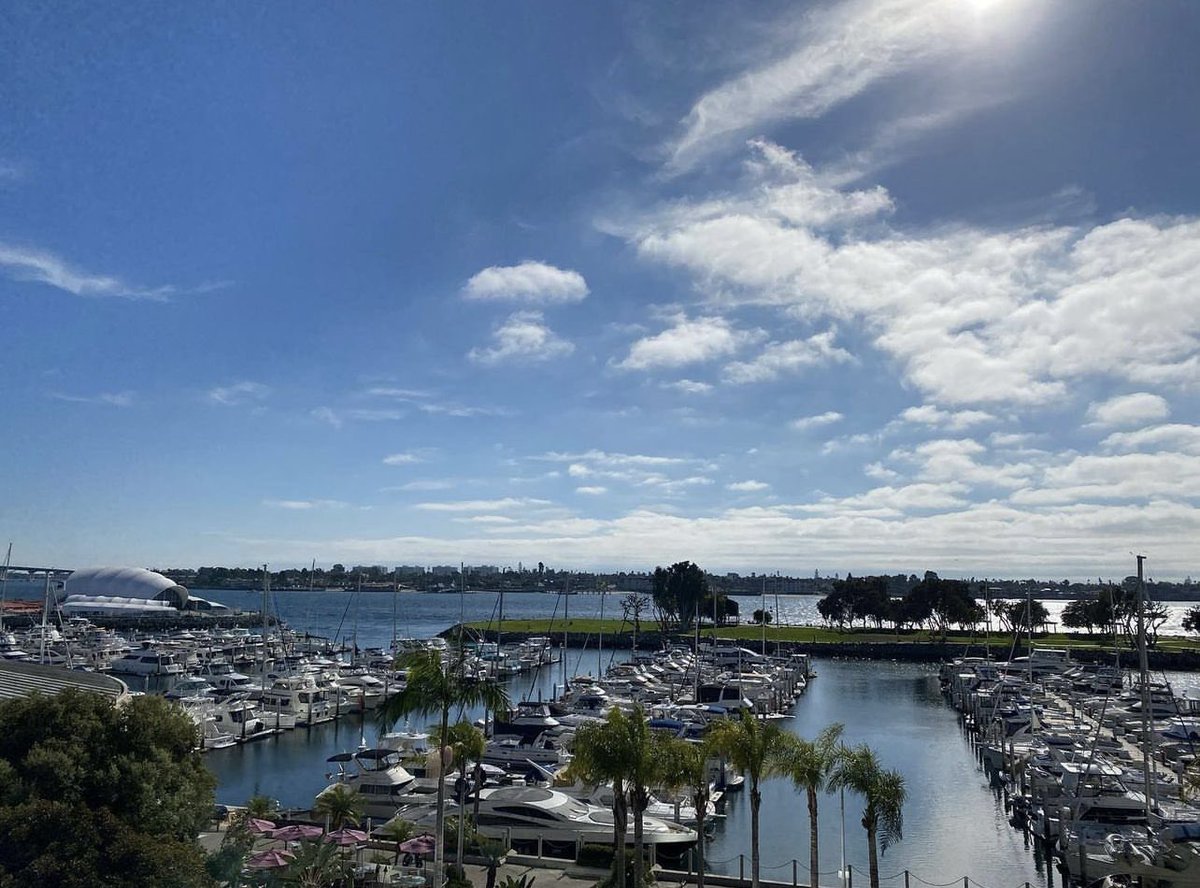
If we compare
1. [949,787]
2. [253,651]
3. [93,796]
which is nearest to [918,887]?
[949,787]

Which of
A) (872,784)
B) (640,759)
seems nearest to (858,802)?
(872,784)

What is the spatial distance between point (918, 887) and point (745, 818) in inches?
499

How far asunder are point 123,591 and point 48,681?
164 m

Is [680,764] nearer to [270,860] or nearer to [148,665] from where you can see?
[270,860]

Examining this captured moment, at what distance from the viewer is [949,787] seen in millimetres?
53094

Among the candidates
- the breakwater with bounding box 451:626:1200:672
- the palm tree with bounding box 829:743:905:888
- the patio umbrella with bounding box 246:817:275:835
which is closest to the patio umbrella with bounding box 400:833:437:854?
the patio umbrella with bounding box 246:817:275:835

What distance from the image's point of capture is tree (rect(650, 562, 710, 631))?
149000 millimetres

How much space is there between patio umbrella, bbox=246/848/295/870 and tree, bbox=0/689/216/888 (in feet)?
14.2

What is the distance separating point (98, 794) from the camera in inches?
733

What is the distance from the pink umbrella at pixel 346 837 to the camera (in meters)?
26.3

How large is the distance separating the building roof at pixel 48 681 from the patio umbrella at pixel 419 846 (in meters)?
9.80

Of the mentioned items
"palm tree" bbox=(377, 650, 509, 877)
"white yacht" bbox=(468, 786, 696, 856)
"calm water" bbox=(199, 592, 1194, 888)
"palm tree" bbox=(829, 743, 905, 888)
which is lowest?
"calm water" bbox=(199, 592, 1194, 888)

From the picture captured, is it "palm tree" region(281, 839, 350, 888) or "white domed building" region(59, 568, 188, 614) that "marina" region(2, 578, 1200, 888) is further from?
"white domed building" region(59, 568, 188, 614)

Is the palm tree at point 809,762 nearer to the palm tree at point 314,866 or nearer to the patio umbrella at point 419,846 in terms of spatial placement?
the patio umbrella at point 419,846
